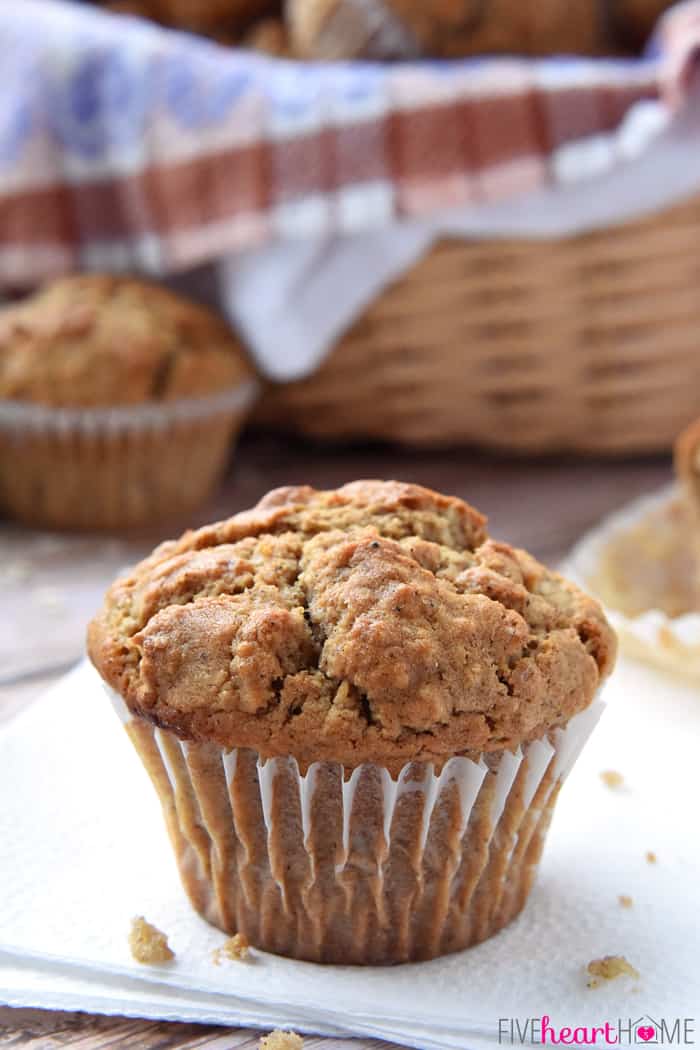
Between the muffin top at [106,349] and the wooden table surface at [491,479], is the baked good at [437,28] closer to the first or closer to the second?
the muffin top at [106,349]

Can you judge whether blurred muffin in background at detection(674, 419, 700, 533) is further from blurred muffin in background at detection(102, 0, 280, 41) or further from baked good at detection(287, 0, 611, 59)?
blurred muffin in background at detection(102, 0, 280, 41)

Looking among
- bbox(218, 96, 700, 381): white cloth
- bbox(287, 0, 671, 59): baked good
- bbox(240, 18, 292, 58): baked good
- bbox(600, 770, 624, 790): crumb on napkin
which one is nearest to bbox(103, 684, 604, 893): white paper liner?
bbox(600, 770, 624, 790): crumb on napkin

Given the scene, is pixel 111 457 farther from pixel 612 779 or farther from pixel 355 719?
pixel 355 719

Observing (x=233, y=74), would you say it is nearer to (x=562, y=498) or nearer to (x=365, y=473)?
(x=365, y=473)

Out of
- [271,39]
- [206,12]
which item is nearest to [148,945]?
[271,39]

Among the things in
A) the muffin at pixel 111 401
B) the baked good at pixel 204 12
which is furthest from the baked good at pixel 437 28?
the muffin at pixel 111 401

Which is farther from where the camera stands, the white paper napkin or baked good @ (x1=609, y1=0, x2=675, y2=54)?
baked good @ (x1=609, y1=0, x2=675, y2=54)
